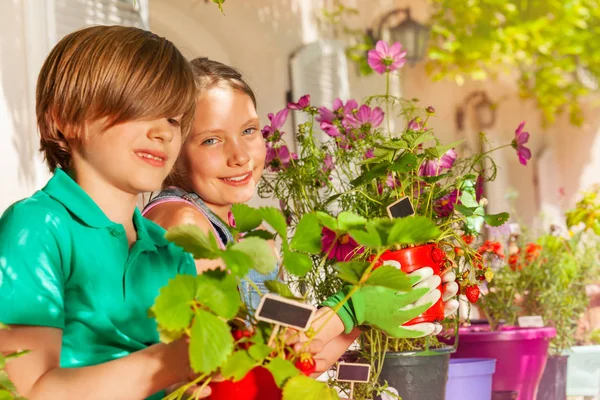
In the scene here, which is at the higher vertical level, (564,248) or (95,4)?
(95,4)

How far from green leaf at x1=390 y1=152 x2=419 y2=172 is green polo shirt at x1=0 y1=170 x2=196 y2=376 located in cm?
49

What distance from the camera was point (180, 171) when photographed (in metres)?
1.65

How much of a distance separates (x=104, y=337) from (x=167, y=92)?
1.04ft

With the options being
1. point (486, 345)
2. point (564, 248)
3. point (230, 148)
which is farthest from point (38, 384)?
point (564, 248)

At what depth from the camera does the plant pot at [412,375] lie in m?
1.57

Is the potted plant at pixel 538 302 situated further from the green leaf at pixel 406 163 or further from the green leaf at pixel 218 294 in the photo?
the green leaf at pixel 218 294

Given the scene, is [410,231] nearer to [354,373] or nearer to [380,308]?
[380,308]

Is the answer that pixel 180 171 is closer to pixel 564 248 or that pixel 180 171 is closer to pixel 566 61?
pixel 564 248

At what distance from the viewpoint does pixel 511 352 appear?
225 cm

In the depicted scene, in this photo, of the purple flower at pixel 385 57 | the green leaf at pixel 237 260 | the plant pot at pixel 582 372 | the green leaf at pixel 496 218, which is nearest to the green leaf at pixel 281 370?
the green leaf at pixel 237 260

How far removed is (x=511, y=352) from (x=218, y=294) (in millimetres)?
1569

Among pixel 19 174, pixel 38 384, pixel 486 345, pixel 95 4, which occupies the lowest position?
pixel 486 345

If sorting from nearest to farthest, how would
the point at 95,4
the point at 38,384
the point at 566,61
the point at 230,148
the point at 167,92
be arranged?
the point at 38,384, the point at 167,92, the point at 230,148, the point at 95,4, the point at 566,61

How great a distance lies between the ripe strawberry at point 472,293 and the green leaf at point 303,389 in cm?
65
